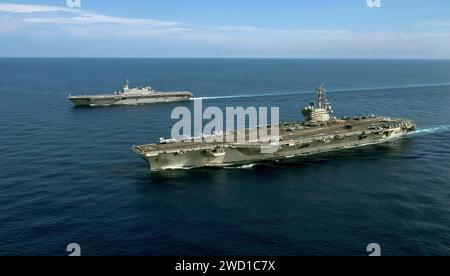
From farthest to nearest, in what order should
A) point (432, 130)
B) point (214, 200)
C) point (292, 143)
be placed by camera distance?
point (432, 130) → point (292, 143) → point (214, 200)

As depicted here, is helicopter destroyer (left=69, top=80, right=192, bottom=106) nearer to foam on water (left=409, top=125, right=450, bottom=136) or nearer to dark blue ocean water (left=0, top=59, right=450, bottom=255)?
dark blue ocean water (left=0, top=59, right=450, bottom=255)

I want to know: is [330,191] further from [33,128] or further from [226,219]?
[33,128]

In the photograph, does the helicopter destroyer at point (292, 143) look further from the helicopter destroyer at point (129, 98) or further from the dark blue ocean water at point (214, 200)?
the helicopter destroyer at point (129, 98)

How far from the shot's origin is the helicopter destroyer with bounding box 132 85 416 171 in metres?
54.5

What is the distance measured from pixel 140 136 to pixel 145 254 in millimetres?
41318

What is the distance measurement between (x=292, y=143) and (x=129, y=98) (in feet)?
210

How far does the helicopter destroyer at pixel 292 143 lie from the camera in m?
54.5

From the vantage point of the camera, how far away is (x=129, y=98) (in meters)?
113

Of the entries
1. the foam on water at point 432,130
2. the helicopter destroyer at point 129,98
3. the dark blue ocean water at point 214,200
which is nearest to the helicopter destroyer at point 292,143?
the foam on water at point 432,130

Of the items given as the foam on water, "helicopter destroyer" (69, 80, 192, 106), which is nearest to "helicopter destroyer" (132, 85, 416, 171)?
the foam on water

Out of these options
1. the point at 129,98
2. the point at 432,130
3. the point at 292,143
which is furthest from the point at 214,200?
the point at 129,98

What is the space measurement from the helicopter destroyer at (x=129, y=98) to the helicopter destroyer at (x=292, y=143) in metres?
48.8

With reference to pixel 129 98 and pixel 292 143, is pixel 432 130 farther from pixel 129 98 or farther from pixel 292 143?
pixel 129 98
